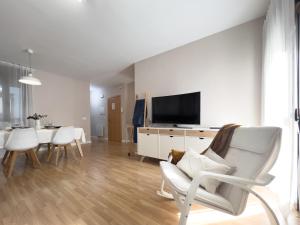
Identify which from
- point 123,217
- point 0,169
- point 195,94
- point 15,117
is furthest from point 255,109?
point 15,117

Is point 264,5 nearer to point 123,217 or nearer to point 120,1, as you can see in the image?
point 120,1

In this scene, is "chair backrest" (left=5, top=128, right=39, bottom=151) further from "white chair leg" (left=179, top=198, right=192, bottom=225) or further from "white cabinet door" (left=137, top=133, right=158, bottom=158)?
"white chair leg" (left=179, top=198, right=192, bottom=225)

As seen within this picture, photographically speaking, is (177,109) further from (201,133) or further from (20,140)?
(20,140)

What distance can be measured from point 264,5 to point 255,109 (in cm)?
142

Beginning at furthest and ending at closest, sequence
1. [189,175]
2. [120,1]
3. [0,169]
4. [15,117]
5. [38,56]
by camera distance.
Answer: [15,117] → [38,56] → [0,169] → [120,1] → [189,175]

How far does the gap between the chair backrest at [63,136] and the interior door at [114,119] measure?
297 centimetres

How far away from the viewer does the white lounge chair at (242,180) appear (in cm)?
95

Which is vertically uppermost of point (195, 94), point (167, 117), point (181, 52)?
point (181, 52)

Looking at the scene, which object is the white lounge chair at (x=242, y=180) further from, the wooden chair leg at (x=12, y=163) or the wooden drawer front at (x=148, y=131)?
the wooden chair leg at (x=12, y=163)

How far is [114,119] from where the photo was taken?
6688 mm

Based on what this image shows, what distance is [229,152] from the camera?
4.65 ft

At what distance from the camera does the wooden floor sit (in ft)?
4.70

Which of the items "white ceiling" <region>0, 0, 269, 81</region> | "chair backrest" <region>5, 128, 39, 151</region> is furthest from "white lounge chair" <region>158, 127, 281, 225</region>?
"chair backrest" <region>5, 128, 39, 151</region>

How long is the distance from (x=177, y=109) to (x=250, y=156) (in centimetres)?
209
